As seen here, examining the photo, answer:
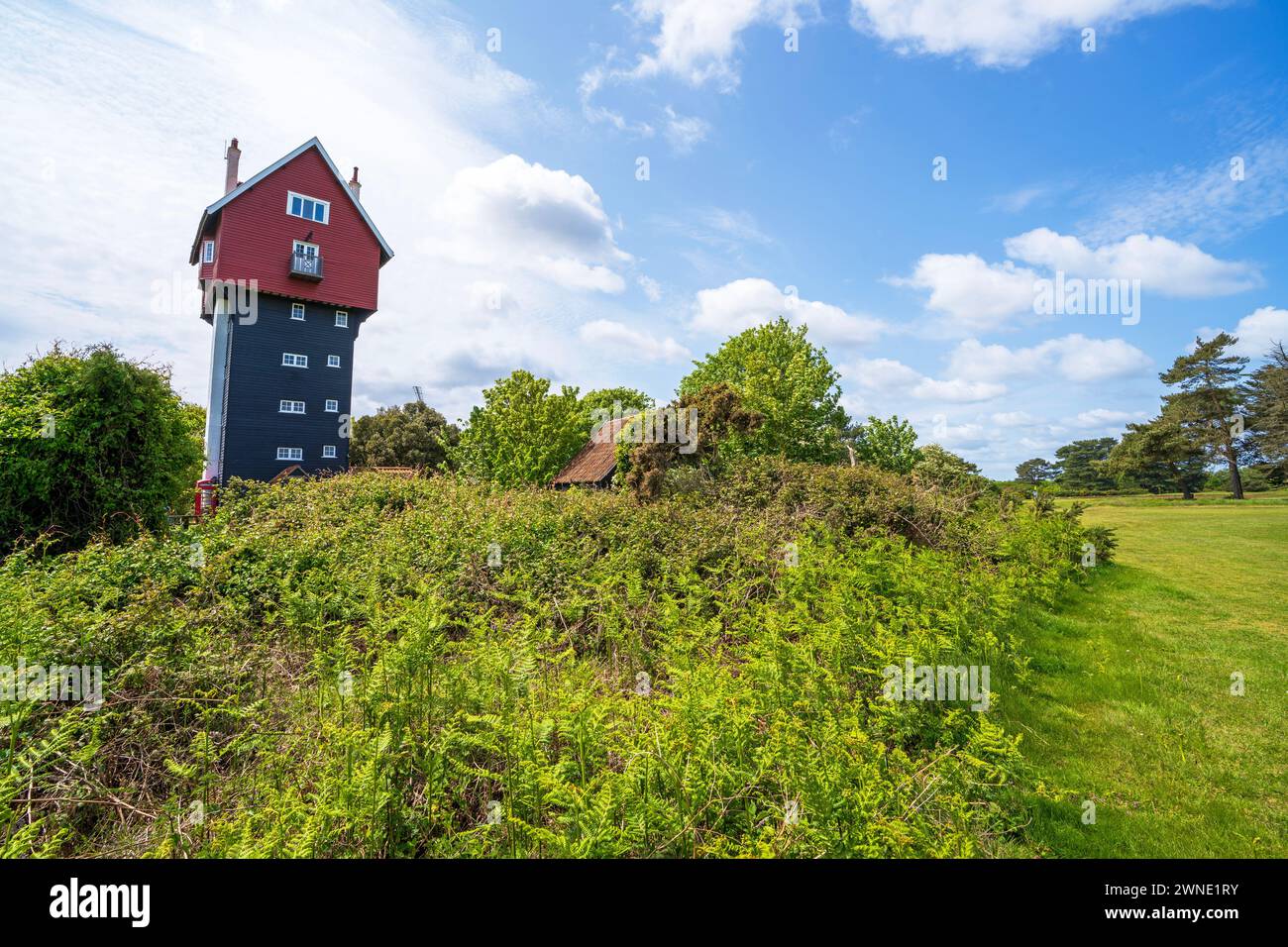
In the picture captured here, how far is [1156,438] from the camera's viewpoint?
36.7 metres

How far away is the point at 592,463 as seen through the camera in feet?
87.8

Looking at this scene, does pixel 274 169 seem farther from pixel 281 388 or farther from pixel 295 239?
pixel 281 388

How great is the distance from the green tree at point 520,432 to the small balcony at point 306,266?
30.0 ft

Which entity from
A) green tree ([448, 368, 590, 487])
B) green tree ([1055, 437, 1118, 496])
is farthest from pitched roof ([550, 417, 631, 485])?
green tree ([1055, 437, 1118, 496])

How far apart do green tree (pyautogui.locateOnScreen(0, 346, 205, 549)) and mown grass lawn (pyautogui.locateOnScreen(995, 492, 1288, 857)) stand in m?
12.2

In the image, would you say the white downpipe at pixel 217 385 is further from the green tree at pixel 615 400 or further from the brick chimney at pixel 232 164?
the green tree at pixel 615 400

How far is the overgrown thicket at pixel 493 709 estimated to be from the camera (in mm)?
2584

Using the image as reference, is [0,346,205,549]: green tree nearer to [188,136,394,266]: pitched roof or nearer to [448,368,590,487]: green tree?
[448,368,590,487]: green tree

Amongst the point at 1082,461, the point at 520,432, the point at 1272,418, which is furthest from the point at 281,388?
the point at 1082,461

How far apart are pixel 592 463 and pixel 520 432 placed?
12.3 feet

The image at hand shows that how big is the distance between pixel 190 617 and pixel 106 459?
662 cm

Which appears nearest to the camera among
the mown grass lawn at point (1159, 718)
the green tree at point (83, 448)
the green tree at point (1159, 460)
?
the mown grass lawn at point (1159, 718)

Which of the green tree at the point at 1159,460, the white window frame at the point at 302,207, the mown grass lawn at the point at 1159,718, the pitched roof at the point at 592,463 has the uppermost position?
the white window frame at the point at 302,207

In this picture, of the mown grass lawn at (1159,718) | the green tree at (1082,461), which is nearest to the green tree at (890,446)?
the mown grass lawn at (1159,718)
